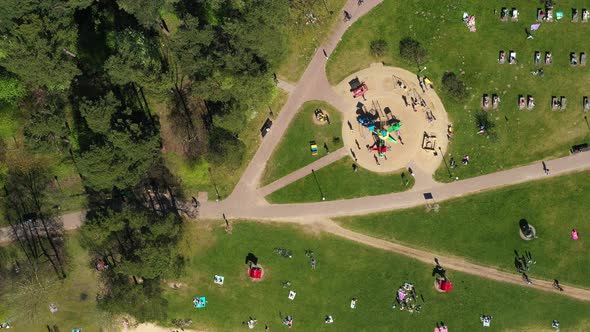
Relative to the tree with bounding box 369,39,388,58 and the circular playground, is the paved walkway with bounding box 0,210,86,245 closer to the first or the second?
the circular playground

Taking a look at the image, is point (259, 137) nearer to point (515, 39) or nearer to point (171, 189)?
point (171, 189)

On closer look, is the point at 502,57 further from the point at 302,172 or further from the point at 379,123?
the point at 302,172

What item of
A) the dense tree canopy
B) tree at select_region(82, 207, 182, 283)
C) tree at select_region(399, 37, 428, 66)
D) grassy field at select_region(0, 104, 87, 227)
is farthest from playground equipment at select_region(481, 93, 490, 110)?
grassy field at select_region(0, 104, 87, 227)

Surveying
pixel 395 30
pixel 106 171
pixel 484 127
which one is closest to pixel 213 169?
pixel 106 171

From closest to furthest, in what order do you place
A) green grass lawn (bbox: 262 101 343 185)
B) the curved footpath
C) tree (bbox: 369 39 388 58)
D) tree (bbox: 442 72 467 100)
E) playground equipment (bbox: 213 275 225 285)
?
tree (bbox: 442 72 467 100) < tree (bbox: 369 39 388 58) < the curved footpath < green grass lawn (bbox: 262 101 343 185) < playground equipment (bbox: 213 275 225 285)

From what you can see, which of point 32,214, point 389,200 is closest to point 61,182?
point 32,214

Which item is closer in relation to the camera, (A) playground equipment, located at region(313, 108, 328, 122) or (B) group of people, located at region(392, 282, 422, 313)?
(A) playground equipment, located at region(313, 108, 328, 122)
